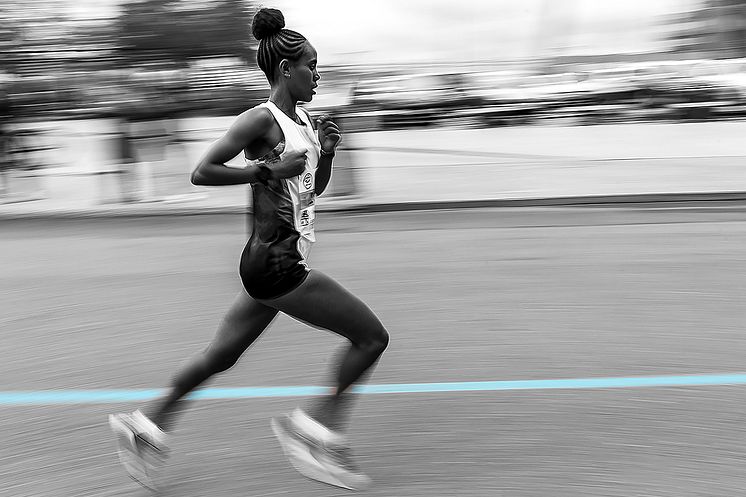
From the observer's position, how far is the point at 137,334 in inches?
256

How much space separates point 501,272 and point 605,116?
16.6m

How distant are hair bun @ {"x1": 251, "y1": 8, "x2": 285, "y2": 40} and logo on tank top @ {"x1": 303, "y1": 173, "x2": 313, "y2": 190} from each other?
487 millimetres

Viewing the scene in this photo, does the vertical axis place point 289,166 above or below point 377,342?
above

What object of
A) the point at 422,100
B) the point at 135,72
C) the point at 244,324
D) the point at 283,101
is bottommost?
the point at 422,100

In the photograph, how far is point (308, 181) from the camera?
3.61 metres

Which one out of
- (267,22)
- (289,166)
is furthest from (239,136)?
(267,22)

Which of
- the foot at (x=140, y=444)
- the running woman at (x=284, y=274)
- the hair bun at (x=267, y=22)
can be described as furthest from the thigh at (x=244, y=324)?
the hair bun at (x=267, y=22)

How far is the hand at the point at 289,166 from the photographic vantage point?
3.45 metres

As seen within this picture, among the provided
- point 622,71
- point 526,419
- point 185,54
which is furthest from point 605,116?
point 526,419

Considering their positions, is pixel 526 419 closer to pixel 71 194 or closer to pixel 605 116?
pixel 71 194

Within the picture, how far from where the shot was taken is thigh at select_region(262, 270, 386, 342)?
11.8 ft

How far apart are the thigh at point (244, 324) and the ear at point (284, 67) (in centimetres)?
77

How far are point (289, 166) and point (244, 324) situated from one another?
0.61 m

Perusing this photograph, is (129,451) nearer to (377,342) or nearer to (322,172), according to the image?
(377,342)
